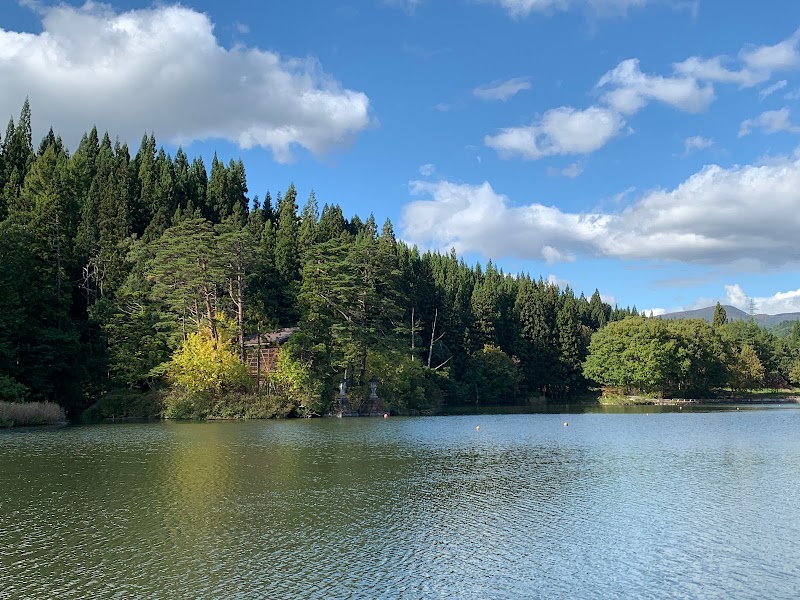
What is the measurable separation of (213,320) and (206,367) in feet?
A: 20.0

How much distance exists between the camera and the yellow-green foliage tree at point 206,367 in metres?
63.9

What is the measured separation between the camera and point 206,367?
63688 mm

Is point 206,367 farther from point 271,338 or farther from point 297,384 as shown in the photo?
point 271,338

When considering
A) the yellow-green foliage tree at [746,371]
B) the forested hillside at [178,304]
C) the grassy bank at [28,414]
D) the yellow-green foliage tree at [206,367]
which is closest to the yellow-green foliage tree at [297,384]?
the forested hillside at [178,304]

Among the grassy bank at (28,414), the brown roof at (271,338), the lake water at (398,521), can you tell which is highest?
the brown roof at (271,338)

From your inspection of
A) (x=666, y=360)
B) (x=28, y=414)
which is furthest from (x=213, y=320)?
(x=666, y=360)

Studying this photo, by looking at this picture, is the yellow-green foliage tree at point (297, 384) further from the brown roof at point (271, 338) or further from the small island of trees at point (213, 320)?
the brown roof at point (271, 338)

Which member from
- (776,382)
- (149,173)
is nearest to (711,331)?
(776,382)

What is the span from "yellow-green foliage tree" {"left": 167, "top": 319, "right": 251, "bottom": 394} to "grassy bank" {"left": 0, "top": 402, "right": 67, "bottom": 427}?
1111 cm

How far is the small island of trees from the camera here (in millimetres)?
64375

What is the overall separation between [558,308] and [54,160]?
3590 inches

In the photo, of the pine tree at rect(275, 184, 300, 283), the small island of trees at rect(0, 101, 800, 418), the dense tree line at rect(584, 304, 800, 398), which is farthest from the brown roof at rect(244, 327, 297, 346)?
the dense tree line at rect(584, 304, 800, 398)

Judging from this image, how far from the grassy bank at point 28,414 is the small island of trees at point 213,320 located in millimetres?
2347

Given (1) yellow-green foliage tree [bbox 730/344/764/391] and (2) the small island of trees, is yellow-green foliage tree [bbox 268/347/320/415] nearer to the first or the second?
(2) the small island of trees
